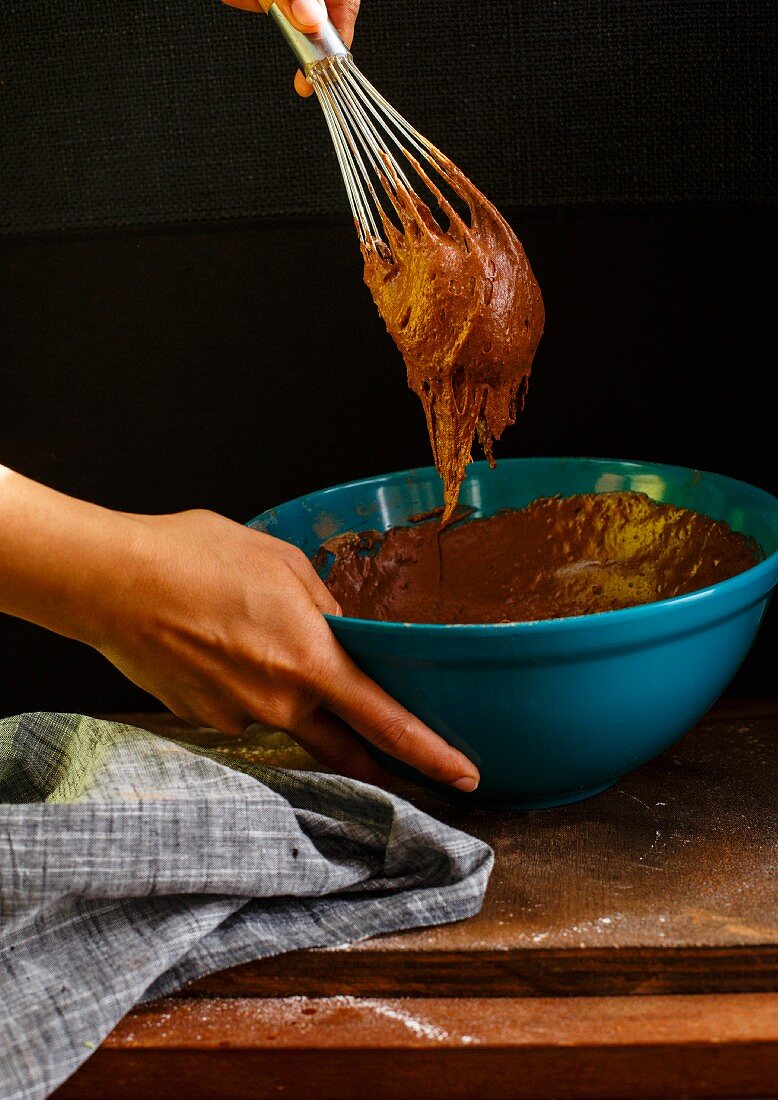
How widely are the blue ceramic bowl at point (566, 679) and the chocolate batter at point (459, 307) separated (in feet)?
0.68

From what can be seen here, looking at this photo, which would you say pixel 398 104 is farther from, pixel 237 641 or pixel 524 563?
pixel 237 641

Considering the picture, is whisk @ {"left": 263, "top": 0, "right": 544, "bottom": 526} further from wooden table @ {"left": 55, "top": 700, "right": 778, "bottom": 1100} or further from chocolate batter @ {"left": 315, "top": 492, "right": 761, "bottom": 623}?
wooden table @ {"left": 55, "top": 700, "right": 778, "bottom": 1100}

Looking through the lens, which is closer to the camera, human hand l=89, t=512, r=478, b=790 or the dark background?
human hand l=89, t=512, r=478, b=790

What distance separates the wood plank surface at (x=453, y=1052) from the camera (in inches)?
25.5

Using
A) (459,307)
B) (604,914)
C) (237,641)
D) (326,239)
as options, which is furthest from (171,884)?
(326,239)

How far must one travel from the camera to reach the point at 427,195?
1173 mm

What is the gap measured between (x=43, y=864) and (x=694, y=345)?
86 cm

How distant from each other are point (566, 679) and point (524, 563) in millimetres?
341

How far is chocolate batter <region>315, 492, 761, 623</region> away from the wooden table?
34 cm

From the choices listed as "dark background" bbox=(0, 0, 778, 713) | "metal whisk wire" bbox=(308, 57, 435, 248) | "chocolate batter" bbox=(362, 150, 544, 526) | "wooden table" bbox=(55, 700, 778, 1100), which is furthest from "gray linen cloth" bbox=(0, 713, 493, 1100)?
"dark background" bbox=(0, 0, 778, 713)

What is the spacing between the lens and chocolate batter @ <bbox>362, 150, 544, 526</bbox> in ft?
2.77

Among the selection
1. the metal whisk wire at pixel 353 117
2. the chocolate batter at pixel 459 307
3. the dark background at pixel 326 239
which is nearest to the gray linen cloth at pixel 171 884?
the chocolate batter at pixel 459 307

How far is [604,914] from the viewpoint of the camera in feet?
2.41

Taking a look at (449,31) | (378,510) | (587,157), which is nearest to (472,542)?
(378,510)
